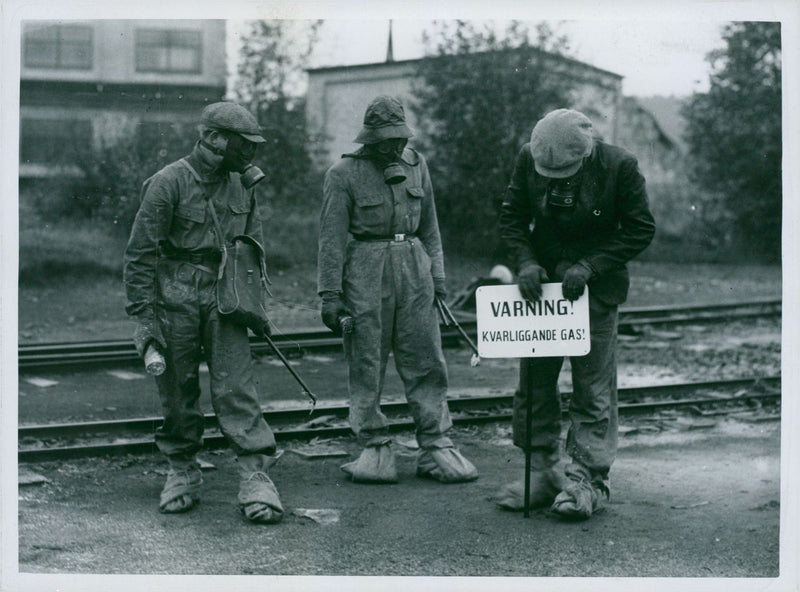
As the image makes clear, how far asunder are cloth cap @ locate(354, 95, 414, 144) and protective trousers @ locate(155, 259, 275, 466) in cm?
132

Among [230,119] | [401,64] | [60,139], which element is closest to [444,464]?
[230,119]

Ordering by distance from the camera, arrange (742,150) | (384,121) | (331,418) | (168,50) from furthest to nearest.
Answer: (742,150) → (168,50) → (331,418) → (384,121)

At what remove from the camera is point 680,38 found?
6340 mm

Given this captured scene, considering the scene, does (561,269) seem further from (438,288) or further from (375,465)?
(375,465)

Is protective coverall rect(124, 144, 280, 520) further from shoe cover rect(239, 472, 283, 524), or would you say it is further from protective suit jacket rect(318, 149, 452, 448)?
protective suit jacket rect(318, 149, 452, 448)

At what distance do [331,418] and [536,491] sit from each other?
249 cm

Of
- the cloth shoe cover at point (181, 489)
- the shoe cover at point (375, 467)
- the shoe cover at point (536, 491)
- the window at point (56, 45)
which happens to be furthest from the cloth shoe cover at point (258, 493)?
the window at point (56, 45)

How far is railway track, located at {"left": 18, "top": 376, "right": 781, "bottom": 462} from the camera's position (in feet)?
22.6

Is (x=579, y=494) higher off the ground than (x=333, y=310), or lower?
lower

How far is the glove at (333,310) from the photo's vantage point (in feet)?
20.3

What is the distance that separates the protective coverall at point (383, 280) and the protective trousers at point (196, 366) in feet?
2.51

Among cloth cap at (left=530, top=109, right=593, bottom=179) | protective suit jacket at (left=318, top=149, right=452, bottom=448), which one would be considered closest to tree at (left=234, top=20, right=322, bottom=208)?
protective suit jacket at (left=318, top=149, right=452, bottom=448)

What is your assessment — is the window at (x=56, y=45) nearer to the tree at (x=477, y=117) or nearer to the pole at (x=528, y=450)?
the pole at (x=528, y=450)

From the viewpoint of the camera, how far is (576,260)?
5688 millimetres
